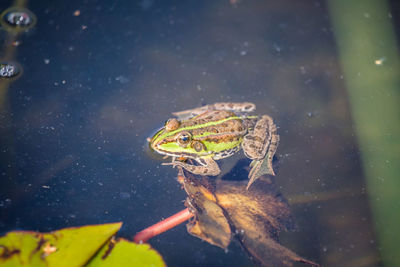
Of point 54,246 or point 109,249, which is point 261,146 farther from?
point 54,246

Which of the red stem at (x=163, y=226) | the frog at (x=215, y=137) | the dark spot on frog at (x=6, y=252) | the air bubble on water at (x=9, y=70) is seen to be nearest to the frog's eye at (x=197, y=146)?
the frog at (x=215, y=137)

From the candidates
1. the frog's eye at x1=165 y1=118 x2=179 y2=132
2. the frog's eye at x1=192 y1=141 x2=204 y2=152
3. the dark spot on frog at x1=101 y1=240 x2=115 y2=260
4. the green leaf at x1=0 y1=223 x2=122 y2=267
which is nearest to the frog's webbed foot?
the frog's eye at x1=192 y1=141 x2=204 y2=152

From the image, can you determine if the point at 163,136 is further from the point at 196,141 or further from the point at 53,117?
the point at 53,117

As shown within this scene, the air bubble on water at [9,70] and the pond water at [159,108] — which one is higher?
the air bubble on water at [9,70]

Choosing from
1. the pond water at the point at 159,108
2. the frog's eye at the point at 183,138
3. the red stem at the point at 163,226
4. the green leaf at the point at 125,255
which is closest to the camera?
the green leaf at the point at 125,255

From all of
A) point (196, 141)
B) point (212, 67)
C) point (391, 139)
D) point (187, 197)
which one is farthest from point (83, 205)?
point (391, 139)

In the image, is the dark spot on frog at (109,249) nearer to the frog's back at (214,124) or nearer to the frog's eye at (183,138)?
the frog's eye at (183,138)
